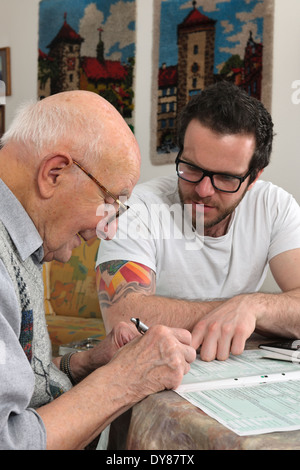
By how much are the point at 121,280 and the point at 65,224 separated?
22.2 inches

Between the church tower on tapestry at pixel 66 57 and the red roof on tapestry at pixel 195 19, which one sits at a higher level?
the red roof on tapestry at pixel 195 19

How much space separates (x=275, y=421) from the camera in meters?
→ 0.87

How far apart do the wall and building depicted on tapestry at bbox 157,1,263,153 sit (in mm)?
119

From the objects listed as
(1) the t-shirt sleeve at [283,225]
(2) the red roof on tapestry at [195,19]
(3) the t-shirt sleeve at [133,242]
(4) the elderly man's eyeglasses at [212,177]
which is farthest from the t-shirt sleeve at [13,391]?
(2) the red roof on tapestry at [195,19]

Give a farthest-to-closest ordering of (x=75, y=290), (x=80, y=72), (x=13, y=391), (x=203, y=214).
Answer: (x=80, y=72)
(x=75, y=290)
(x=203, y=214)
(x=13, y=391)

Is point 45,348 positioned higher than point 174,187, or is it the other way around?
point 174,187

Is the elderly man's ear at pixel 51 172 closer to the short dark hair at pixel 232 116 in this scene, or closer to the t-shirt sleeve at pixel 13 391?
the t-shirt sleeve at pixel 13 391

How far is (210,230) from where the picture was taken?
2045 mm

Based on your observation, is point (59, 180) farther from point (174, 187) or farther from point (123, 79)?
point (123, 79)

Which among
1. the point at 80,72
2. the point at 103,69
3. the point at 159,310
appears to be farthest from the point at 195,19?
the point at 159,310

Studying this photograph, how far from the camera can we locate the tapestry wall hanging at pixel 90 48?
3.95 metres

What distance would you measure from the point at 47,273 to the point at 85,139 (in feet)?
9.95

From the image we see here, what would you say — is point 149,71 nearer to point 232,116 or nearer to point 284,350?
point 232,116

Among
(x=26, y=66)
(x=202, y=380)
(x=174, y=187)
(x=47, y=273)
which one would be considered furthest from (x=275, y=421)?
(x=26, y=66)
